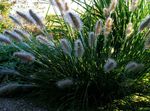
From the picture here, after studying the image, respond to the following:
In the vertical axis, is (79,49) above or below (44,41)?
below

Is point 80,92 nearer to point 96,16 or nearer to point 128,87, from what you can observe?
point 128,87

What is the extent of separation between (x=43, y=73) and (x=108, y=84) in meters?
0.61

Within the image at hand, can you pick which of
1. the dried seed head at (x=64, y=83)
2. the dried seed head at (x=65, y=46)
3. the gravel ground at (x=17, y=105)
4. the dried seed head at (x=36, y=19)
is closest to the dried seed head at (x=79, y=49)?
the dried seed head at (x=65, y=46)

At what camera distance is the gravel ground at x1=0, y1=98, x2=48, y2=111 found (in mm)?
3991

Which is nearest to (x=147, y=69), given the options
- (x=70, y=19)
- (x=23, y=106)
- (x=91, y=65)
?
(x=91, y=65)

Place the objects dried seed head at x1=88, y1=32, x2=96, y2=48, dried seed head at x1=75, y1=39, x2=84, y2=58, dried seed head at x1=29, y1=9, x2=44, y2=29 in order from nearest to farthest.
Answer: dried seed head at x1=75, y1=39, x2=84, y2=58
dried seed head at x1=88, y1=32, x2=96, y2=48
dried seed head at x1=29, y1=9, x2=44, y2=29

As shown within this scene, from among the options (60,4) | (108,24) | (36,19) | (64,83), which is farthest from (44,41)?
(108,24)

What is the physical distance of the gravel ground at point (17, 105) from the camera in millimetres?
3991

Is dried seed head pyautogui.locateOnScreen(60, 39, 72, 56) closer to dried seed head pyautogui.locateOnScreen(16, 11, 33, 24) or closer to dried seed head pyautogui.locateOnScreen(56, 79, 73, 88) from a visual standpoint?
dried seed head pyautogui.locateOnScreen(56, 79, 73, 88)

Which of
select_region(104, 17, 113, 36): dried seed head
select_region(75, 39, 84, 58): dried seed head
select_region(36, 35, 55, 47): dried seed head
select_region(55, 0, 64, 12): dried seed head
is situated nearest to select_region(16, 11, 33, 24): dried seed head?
select_region(36, 35, 55, 47): dried seed head

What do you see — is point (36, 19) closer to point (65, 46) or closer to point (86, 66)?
point (65, 46)

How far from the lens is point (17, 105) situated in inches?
161

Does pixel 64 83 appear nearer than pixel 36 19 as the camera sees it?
Yes

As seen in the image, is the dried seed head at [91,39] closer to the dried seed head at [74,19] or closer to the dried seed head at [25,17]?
the dried seed head at [74,19]
